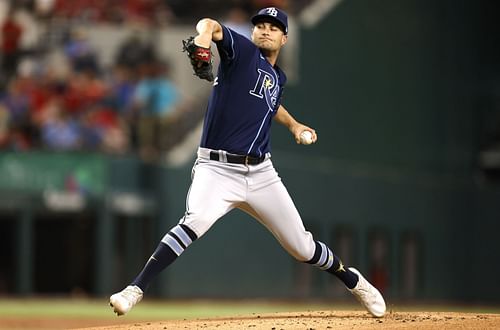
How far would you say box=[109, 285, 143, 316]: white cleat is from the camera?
279 inches

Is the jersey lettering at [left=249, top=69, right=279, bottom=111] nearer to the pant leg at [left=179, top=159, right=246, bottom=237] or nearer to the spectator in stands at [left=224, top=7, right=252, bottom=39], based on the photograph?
the pant leg at [left=179, top=159, right=246, bottom=237]

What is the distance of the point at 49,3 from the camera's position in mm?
20656

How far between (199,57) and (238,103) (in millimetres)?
751

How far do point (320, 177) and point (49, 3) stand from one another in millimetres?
6199

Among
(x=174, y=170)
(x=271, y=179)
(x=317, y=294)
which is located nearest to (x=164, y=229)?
(x=174, y=170)

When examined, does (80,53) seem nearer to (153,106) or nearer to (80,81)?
(80,81)

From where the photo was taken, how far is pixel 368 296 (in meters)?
8.33

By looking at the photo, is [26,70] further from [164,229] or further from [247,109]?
[247,109]

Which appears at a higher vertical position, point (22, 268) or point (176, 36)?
point (176, 36)

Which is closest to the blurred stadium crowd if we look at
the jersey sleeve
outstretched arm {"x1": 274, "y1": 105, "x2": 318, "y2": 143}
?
outstretched arm {"x1": 274, "y1": 105, "x2": 318, "y2": 143}

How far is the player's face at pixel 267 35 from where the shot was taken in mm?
7621

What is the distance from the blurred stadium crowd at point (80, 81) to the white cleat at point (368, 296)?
37.3 ft

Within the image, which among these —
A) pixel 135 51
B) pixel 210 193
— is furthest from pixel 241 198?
pixel 135 51

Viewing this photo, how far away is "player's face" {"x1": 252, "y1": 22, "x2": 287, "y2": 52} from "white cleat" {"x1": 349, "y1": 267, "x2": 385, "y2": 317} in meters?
1.72
